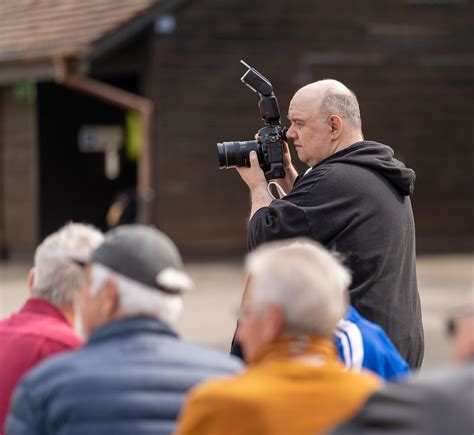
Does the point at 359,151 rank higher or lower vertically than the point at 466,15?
lower

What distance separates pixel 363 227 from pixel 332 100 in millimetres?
510

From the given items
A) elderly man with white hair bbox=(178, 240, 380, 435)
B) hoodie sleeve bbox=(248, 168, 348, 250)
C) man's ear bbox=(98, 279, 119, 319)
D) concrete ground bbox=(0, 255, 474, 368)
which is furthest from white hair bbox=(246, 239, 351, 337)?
concrete ground bbox=(0, 255, 474, 368)

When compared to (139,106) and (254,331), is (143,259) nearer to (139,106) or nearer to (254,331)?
(254,331)

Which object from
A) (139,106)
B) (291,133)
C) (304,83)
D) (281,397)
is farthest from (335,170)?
(304,83)

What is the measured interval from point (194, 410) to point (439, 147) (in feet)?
52.6

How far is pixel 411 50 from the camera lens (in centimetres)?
1770

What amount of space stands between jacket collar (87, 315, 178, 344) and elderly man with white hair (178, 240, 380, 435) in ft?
0.87

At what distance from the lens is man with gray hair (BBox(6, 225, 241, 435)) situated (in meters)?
2.65

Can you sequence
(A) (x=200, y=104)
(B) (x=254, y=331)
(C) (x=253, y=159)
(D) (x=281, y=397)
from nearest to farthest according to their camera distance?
(D) (x=281, y=397) < (B) (x=254, y=331) < (C) (x=253, y=159) < (A) (x=200, y=104)

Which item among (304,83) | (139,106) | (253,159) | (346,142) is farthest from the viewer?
(304,83)

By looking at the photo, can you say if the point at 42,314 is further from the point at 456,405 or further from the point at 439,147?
the point at 439,147

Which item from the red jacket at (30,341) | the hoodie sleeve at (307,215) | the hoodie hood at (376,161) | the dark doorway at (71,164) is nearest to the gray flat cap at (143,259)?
the red jacket at (30,341)

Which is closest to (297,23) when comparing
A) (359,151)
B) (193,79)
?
(193,79)

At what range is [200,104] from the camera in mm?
16672
